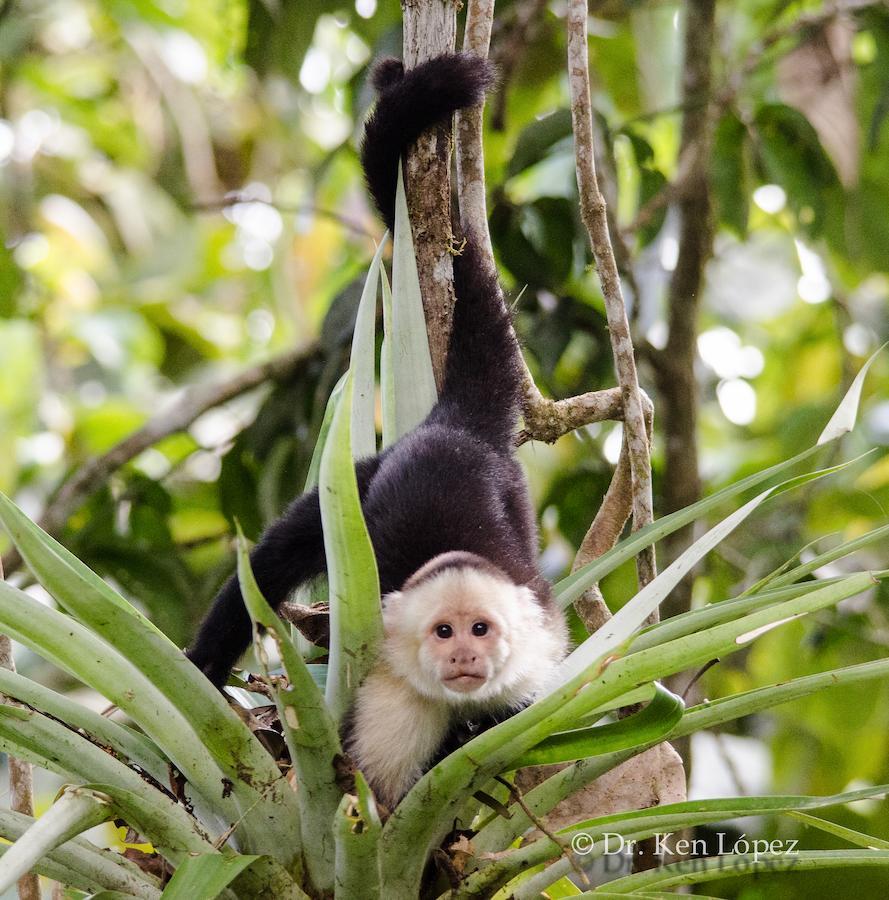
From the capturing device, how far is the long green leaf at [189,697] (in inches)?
42.2

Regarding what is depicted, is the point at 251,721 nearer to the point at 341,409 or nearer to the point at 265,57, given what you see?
the point at 341,409

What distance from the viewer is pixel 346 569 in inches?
46.0

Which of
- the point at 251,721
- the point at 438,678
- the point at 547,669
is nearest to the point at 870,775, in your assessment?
the point at 547,669

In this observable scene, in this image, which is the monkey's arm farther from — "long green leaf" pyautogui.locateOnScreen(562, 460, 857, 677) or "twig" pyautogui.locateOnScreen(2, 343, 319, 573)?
"twig" pyautogui.locateOnScreen(2, 343, 319, 573)

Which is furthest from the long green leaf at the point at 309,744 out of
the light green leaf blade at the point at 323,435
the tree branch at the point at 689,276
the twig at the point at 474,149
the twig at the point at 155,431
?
the tree branch at the point at 689,276

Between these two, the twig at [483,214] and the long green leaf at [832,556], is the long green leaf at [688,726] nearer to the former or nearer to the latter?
the long green leaf at [832,556]

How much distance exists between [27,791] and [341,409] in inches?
30.0

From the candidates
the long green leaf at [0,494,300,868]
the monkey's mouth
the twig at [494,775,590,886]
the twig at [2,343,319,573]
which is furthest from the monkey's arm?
the twig at [2,343,319,573]

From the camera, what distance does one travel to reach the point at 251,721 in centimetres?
134

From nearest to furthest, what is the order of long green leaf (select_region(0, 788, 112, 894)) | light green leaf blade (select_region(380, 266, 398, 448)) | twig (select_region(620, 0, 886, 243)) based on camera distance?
long green leaf (select_region(0, 788, 112, 894)), light green leaf blade (select_region(380, 266, 398, 448)), twig (select_region(620, 0, 886, 243))

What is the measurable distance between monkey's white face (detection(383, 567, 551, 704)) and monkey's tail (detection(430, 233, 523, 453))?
383 mm

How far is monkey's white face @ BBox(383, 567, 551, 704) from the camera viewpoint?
58.7 inches

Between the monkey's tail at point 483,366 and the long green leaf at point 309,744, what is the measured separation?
82 centimetres

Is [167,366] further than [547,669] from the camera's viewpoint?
Yes
